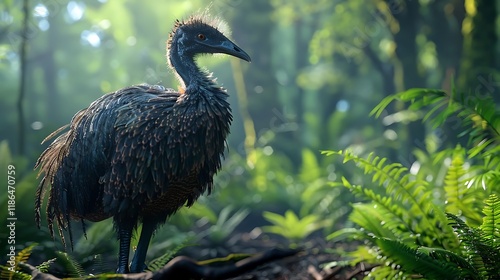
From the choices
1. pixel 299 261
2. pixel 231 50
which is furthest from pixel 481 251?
pixel 299 261

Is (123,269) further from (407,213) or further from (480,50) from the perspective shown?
(480,50)

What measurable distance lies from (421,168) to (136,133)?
5.38m

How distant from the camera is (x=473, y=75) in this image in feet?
28.8

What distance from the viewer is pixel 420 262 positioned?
2.98 metres

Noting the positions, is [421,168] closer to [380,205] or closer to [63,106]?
[380,205]

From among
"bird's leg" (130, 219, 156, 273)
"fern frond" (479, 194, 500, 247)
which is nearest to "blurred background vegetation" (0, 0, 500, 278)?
"bird's leg" (130, 219, 156, 273)

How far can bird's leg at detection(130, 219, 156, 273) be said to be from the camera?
3107mm

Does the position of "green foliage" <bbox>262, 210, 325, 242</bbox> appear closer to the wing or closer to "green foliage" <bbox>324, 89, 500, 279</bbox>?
"green foliage" <bbox>324, 89, 500, 279</bbox>

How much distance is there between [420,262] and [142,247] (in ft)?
5.07

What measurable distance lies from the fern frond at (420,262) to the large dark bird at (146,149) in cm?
107

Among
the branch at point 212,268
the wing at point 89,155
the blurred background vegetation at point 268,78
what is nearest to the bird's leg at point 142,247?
the wing at point 89,155

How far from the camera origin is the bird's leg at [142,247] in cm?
311

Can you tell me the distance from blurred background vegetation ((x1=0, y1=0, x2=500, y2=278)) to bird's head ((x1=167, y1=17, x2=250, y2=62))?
2.68 metres

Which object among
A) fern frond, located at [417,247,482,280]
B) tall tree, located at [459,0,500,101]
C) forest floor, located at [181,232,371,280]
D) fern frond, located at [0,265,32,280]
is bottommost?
forest floor, located at [181,232,371,280]
